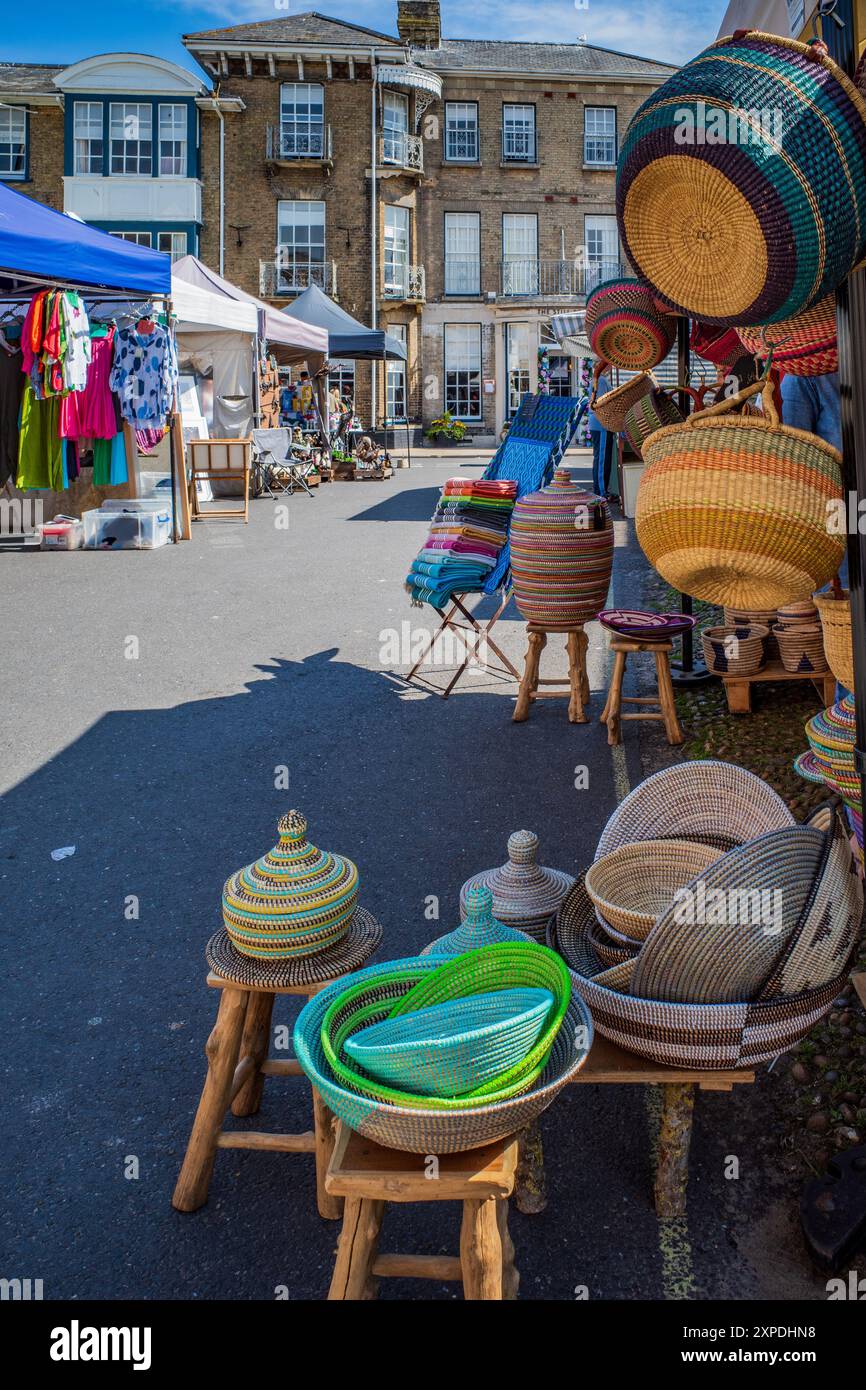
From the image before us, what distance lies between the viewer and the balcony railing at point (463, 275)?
34562mm

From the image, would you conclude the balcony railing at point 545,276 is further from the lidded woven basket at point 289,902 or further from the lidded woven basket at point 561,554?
the lidded woven basket at point 289,902

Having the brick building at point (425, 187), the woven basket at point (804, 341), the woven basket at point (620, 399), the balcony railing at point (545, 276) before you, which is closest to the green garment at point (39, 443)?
the woven basket at point (620, 399)

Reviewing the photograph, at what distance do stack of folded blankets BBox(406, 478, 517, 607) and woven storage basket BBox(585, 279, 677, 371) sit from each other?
5.15ft

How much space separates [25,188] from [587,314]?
3225 cm

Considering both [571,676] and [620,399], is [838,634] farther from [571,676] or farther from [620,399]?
[571,676]

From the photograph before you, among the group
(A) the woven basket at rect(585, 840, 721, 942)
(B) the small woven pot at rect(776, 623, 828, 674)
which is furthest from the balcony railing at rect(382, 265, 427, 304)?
(A) the woven basket at rect(585, 840, 721, 942)

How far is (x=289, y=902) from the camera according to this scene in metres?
2.51

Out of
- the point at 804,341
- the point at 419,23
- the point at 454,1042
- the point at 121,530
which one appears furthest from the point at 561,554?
the point at 419,23

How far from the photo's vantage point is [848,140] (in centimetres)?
189

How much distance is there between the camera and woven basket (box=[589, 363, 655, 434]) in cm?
552

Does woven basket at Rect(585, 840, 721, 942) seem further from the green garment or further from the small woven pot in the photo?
the green garment

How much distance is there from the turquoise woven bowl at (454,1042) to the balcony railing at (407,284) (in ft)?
110

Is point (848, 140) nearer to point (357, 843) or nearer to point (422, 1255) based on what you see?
point (422, 1255)
